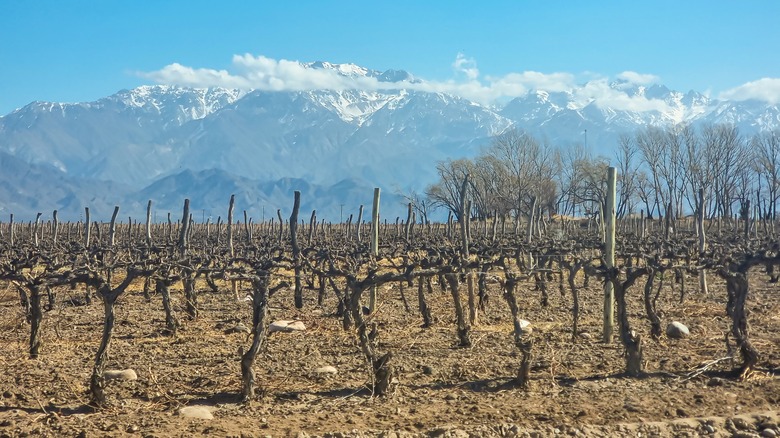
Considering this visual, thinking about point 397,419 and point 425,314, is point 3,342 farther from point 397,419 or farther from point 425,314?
point 397,419

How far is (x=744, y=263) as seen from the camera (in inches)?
496

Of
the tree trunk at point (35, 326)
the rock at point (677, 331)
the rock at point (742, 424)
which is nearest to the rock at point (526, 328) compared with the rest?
the rock at point (677, 331)

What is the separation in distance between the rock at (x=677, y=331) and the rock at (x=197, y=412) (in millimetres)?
9343

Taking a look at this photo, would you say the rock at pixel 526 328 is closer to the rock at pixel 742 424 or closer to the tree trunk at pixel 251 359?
the rock at pixel 742 424

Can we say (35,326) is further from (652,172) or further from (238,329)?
(652,172)

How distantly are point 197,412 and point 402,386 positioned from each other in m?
2.91

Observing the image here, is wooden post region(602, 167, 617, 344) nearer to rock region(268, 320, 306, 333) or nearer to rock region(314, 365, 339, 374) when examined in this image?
rock region(314, 365, 339, 374)

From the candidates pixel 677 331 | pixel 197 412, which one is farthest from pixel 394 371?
pixel 677 331

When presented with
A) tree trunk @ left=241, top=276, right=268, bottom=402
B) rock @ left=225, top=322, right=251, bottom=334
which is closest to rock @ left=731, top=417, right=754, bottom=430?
tree trunk @ left=241, top=276, right=268, bottom=402

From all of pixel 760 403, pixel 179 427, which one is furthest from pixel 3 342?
pixel 760 403

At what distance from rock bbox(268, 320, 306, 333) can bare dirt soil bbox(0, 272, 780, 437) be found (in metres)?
0.23

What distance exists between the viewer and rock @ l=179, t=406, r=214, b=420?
9.68 meters

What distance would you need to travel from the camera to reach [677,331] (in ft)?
50.3

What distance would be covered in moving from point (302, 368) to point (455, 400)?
9.69 feet
